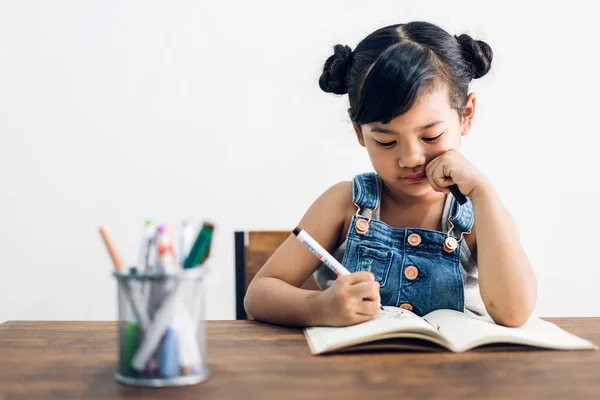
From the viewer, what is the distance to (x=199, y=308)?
0.65m

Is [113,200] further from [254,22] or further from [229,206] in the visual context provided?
[254,22]

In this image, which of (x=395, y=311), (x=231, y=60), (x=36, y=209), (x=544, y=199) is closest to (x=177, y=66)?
(x=231, y=60)

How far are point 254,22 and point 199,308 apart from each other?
1568 millimetres

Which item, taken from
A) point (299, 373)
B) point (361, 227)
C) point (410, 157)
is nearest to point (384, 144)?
point (410, 157)

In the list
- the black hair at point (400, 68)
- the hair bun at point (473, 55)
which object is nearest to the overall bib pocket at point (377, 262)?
the black hair at point (400, 68)

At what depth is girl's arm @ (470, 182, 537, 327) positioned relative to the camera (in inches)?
36.5

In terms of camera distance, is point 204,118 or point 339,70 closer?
point 339,70

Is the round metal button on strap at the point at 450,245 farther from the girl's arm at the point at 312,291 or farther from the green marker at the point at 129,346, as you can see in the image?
the green marker at the point at 129,346

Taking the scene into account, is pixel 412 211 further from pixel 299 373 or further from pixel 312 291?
pixel 299 373

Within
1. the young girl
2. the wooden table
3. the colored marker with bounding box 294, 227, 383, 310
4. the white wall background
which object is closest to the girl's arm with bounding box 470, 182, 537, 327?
the young girl

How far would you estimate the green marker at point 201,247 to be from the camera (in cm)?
65

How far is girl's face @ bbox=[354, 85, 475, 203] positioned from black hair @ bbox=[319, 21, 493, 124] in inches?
0.5

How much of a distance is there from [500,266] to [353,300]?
24 cm

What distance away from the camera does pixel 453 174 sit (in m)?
1.05
